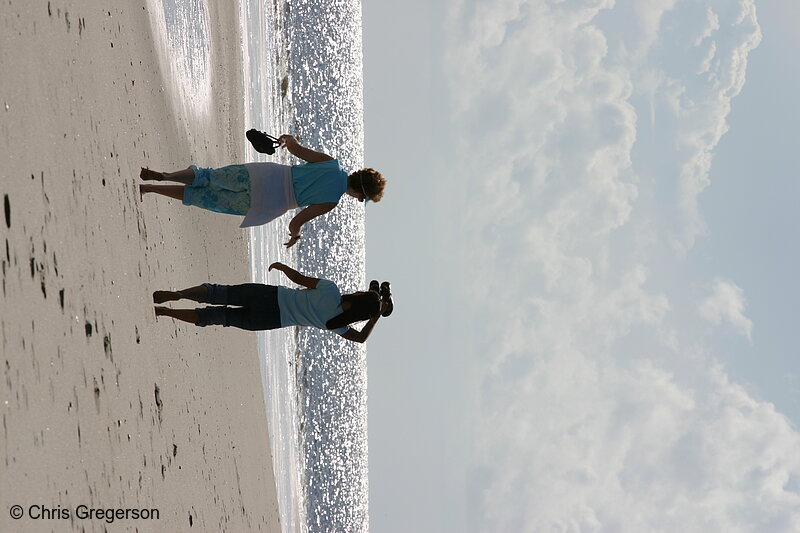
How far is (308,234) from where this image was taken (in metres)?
14.8

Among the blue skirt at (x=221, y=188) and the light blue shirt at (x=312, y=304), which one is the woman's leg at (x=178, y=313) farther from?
the blue skirt at (x=221, y=188)

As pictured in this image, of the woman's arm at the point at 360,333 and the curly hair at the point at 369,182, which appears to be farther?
the woman's arm at the point at 360,333

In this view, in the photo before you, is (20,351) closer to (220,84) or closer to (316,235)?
(220,84)

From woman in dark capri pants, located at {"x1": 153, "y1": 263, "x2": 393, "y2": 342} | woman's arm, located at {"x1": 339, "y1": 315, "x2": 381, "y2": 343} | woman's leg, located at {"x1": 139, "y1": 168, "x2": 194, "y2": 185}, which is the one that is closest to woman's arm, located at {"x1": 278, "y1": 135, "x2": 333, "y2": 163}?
woman's leg, located at {"x1": 139, "y1": 168, "x2": 194, "y2": 185}

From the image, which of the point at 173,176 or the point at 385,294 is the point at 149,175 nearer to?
the point at 173,176

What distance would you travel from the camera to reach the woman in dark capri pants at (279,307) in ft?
17.1

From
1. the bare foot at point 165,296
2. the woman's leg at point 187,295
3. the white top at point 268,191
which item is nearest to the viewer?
the woman's leg at point 187,295

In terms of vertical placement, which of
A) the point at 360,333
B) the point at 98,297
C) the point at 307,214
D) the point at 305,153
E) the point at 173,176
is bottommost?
the point at 360,333

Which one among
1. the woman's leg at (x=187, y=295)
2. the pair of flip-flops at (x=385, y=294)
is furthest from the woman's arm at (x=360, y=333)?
the woman's leg at (x=187, y=295)

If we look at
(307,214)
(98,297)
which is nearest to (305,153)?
(307,214)

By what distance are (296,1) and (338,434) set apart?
9.04 m

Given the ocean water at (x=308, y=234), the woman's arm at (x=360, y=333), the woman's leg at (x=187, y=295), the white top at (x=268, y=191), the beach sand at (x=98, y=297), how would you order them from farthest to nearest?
the ocean water at (x=308, y=234)
the woman's arm at (x=360, y=333)
the white top at (x=268, y=191)
the woman's leg at (x=187, y=295)
the beach sand at (x=98, y=297)

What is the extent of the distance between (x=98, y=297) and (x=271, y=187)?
1580 millimetres

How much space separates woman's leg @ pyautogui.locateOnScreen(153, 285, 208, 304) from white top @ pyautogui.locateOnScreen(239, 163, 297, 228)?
1.85 ft
